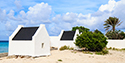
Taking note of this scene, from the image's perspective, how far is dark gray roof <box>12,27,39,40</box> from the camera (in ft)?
60.0

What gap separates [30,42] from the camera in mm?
17391

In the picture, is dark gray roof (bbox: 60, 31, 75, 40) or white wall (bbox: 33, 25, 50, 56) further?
dark gray roof (bbox: 60, 31, 75, 40)

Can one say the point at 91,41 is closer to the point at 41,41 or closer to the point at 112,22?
the point at 41,41

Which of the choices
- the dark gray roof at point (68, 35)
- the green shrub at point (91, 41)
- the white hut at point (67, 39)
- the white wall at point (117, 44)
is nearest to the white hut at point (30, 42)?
the green shrub at point (91, 41)

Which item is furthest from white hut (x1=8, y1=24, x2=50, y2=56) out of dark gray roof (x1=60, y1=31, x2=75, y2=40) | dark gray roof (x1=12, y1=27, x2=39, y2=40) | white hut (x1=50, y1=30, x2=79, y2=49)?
dark gray roof (x1=60, y1=31, x2=75, y2=40)

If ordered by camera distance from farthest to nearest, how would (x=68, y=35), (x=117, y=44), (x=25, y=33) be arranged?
1. (x=117, y=44)
2. (x=68, y=35)
3. (x=25, y=33)

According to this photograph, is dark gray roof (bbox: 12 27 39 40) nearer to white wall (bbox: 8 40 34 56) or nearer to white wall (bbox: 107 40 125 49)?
white wall (bbox: 8 40 34 56)

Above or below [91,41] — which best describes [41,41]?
above

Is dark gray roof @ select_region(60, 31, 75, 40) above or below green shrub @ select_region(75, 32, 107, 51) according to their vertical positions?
above

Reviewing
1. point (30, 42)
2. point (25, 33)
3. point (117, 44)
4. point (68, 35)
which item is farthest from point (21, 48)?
point (117, 44)

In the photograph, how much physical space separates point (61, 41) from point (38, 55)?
10.7m

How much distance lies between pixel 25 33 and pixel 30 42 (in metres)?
2.39

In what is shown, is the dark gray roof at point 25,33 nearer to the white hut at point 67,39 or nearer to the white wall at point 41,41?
the white wall at point 41,41

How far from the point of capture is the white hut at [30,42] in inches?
683
